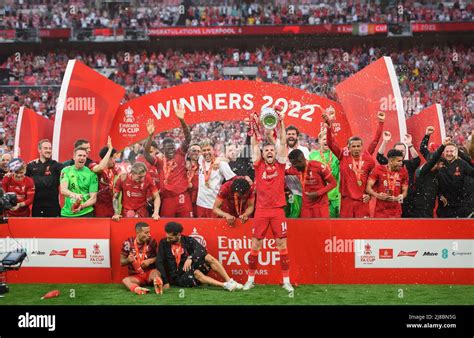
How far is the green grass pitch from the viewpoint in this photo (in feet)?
25.2

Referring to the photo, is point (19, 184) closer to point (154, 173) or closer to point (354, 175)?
point (154, 173)

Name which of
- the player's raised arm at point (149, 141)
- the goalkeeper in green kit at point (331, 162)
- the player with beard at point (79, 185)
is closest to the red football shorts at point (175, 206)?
the player's raised arm at point (149, 141)

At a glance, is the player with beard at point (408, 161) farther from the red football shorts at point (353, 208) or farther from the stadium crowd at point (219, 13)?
the stadium crowd at point (219, 13)

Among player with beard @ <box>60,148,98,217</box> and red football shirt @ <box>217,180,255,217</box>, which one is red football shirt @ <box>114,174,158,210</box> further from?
red football shirt @ <box>217,180,255,217</box>

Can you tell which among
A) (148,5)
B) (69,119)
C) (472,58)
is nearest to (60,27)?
→ (148,5)

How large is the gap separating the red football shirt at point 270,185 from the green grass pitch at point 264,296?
0.97 metres

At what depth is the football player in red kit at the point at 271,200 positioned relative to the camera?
825 centimetres

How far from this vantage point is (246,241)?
8.83m

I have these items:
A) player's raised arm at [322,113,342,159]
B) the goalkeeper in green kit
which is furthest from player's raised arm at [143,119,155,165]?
player's raised arm at [322,113,342,159]

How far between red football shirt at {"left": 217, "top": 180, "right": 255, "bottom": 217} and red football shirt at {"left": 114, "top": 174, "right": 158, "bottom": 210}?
0.88m

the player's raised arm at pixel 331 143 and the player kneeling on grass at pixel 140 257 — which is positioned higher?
the player's raised arm at pixel 331 143

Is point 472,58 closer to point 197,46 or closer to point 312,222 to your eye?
point 197,46

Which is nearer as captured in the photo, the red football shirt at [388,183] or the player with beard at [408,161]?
the red football shirt at [388,183]

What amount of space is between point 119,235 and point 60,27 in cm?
2392
